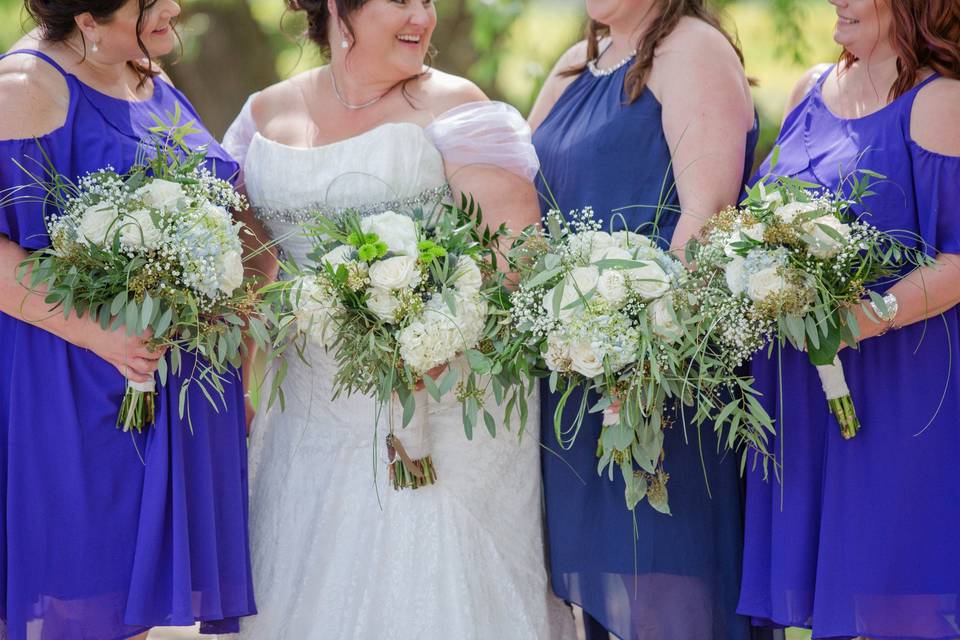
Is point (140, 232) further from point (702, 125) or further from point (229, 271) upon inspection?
point (702, 125)

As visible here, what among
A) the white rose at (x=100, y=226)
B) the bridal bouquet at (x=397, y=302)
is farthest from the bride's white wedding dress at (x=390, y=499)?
the white rose at (x=100, y=226)

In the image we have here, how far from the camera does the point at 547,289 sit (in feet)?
10.1

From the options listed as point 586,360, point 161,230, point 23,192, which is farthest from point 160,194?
point 586,360

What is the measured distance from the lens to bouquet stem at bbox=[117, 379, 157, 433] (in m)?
3.27

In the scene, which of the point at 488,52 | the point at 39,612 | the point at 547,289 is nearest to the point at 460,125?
the point at 547,289

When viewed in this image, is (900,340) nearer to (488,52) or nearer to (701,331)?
(701,331)

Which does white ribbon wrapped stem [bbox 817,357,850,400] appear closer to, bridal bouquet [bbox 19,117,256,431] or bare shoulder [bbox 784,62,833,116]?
bare shoulder [bbox 784,62,833,116]

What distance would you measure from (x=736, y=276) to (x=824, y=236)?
0.24 m

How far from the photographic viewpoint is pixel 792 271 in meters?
2.91

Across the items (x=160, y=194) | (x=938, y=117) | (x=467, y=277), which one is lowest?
(x=467, y=277)

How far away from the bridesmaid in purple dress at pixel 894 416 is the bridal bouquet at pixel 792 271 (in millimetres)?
141

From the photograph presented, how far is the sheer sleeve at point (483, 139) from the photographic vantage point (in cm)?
341

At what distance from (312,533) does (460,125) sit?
129 centimetres

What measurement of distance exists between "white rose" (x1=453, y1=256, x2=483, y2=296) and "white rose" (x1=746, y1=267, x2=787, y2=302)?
2.28 ft
